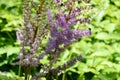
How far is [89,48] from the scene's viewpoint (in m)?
4.65

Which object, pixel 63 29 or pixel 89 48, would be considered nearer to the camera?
pixel 63 29

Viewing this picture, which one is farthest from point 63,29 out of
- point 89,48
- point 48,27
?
point 89,48

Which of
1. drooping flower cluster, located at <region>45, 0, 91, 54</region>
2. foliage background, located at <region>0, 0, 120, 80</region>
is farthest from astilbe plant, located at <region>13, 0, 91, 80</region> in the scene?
foliage background, located at <region>0, 0, 120, 80</region>

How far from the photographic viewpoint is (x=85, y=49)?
4.59 metres

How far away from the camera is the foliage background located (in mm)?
4172

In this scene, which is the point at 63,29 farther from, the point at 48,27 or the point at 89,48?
the point at 89,48

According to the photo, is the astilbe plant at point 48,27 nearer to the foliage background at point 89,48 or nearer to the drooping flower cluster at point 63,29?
the drooping flower cluster at point 63,29

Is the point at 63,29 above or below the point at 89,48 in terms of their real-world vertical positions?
above

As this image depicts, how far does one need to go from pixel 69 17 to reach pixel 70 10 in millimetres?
66

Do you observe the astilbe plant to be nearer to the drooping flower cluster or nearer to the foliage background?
the drooping flower cluster

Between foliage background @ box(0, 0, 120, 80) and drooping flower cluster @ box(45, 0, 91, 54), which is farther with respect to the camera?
foliage background @ box(0, 0, 120, 80)

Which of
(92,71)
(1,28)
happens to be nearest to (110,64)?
(92,71)

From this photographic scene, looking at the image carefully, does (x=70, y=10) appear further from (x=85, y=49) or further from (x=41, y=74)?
(x=85, y=49)

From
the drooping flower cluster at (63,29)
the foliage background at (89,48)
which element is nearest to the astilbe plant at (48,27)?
the drooping flower cluster at (63,29)
